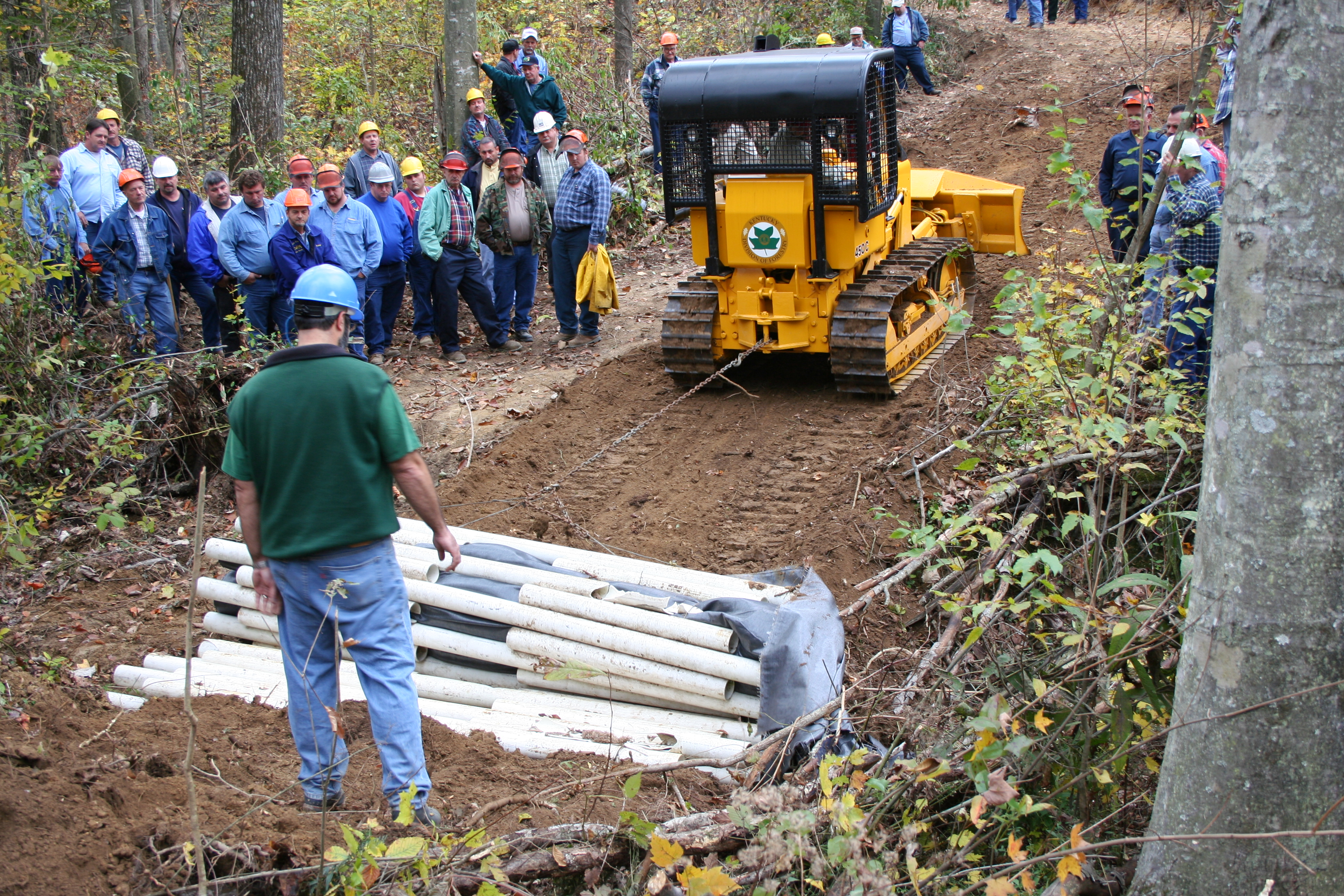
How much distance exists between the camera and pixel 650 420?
909cm

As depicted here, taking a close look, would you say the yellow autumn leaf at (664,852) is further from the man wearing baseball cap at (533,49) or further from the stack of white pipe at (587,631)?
the man wearing baseball cap at (533,49)

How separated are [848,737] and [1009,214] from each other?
322 inches

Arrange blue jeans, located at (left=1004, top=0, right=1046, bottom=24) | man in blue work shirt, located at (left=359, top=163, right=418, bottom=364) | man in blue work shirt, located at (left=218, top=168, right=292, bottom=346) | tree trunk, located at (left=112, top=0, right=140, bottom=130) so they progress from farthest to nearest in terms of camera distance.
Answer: blue jeans, located at (left=1004, top=0, right=1046, bottom=24) < tree trunk, located at (left=112, top=0, right=140, bottom=130) < man in blue work shirt, located at (left=359, top=163, right=418, bottom=364) < man in blue work shirt, located at (left=218, top=168, right=292, bottom=346)

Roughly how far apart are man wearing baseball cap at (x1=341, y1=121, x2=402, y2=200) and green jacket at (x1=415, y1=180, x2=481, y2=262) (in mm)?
589

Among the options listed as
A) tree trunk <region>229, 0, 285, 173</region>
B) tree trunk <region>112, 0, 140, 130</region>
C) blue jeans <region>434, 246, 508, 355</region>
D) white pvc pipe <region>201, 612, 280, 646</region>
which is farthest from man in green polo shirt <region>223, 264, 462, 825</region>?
tree trunk <region>112, 0, 140, 130</region>

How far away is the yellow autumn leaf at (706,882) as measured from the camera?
2.76 metres

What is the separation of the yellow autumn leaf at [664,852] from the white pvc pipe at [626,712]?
66.8 inches

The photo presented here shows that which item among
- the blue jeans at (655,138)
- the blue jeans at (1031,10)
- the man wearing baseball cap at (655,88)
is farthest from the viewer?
the blue jeans at (1031,10)

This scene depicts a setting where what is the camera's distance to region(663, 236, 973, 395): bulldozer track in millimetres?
8617

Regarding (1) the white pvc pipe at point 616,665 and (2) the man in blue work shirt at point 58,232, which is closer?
(1) the white pvc pipe at point 616,665

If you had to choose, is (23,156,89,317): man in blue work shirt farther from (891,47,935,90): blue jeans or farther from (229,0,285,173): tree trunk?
(891,47,935,90): blue jeans

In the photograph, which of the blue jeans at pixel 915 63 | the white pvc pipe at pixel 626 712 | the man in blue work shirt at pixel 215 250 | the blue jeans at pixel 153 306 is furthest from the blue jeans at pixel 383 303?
the blue jeans at pixel 915 63

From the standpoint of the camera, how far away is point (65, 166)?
10273 mm

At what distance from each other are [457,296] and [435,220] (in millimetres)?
787
